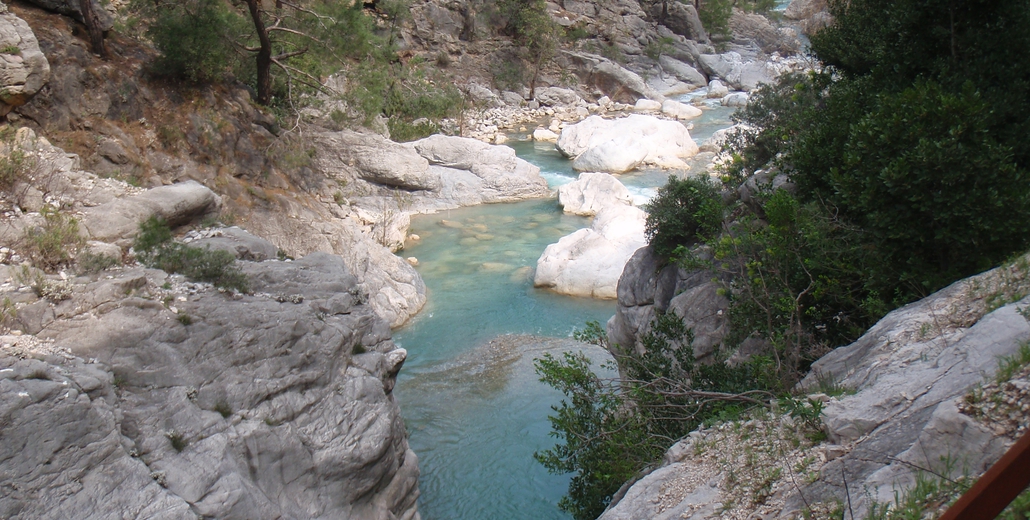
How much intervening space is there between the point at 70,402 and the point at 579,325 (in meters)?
10.6

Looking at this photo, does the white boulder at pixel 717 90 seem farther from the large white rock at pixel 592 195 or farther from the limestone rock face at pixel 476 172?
the large white rock at pixel 592 195

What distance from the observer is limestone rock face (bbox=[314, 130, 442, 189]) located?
19.9 metres

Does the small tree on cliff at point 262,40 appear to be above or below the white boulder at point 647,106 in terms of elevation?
above

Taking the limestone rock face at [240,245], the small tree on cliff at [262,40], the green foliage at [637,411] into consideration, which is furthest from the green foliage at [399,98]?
the green foliage at [637,411]

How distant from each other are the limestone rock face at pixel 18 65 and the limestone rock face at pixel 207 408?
18.1 feet

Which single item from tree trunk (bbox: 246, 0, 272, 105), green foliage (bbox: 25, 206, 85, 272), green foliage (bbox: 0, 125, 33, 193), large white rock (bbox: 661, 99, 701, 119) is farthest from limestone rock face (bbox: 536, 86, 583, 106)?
green foliage (bbox: 25, 206, 85, 272)

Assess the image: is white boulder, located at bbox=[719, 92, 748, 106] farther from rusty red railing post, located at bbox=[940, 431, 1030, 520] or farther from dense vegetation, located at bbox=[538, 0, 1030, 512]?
rusty red railing post, located at bbox=[940, 431, 1030, 520]

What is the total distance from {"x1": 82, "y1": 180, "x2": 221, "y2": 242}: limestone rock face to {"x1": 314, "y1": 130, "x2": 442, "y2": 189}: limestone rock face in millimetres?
8716

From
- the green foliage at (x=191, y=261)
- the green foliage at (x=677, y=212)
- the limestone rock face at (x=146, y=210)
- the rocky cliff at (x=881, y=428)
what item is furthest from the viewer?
the green foliage at (x=677, y=212)

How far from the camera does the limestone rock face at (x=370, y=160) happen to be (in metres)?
19.9

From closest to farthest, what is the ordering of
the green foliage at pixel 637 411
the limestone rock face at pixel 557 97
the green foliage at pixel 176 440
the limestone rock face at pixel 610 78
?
the green foliage at pixel 176 440 < the green foliage at pixel 637 411 < the limestone rock face at pixel 557 97 < the limestone rock face at pixel 610 78

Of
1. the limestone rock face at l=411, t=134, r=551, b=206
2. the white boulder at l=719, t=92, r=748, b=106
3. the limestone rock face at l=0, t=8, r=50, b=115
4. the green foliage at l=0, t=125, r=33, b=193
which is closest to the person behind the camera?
the green foliage at l=0, t=125, r=33, b=193

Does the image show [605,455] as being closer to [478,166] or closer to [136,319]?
[136,319]

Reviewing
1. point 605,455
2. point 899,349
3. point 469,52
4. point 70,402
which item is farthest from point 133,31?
point 469,52
